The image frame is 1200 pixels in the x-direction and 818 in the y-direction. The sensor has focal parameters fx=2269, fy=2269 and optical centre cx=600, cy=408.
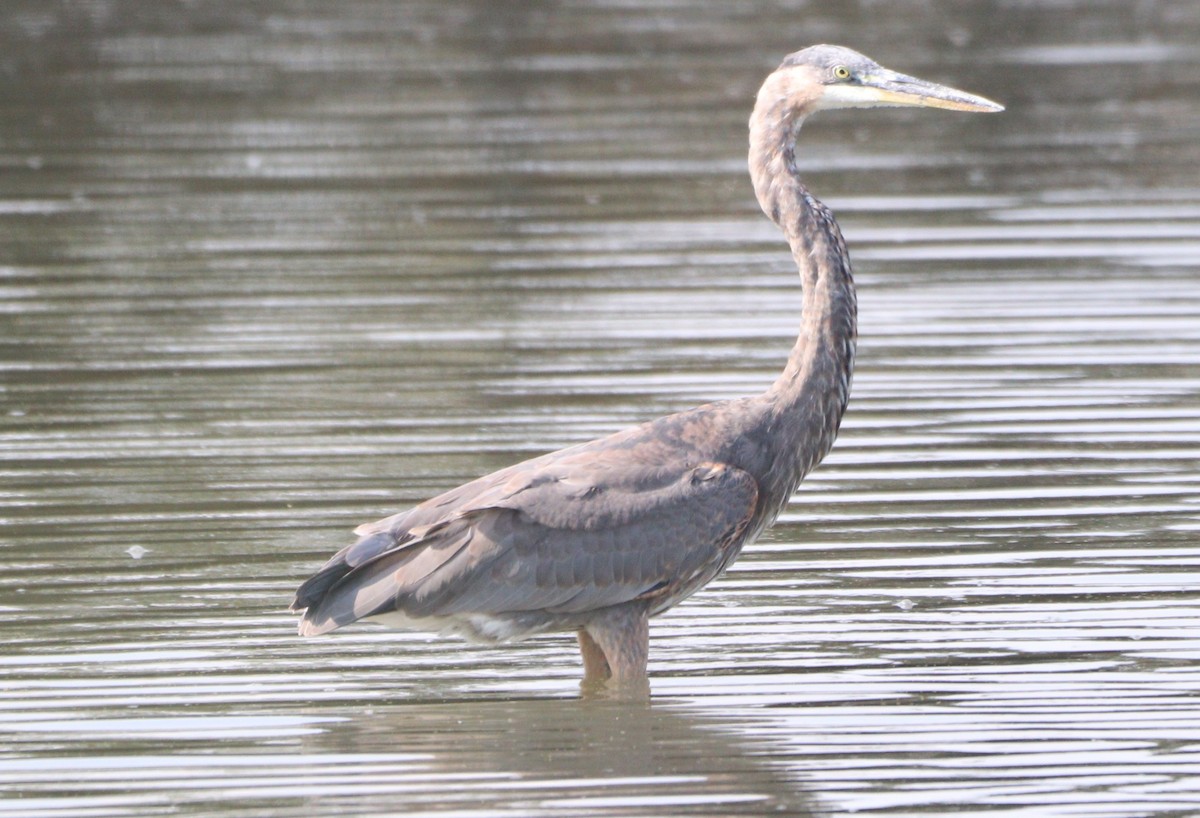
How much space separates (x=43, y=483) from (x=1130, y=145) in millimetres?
11754

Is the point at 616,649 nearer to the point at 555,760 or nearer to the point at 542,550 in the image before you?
the point at 542,550

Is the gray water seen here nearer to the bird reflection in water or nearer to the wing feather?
the bird reflection in water

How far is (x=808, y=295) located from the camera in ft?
30.8

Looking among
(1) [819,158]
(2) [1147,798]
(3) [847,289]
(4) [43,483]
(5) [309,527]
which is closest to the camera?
(2) [1147,798]

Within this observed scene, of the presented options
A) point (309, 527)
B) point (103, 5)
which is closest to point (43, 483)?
point (309, 527)

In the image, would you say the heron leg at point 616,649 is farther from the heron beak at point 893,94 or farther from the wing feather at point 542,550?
the heron beak at point 893,94

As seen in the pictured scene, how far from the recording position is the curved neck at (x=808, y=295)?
30.6ft

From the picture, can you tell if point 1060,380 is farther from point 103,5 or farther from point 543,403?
point 103,5

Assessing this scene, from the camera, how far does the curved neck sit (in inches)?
367

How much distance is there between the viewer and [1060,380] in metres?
12.8

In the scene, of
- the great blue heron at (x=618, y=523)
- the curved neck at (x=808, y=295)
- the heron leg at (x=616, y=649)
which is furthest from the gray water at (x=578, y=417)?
the curved neck at (x=808, y=295)

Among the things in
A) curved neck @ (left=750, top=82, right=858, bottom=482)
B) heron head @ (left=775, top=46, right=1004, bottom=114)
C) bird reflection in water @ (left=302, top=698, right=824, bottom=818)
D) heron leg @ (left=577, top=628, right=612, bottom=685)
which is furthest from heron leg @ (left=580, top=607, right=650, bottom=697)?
heron head @ (left=775, top=46, right=1004, bottom=114)

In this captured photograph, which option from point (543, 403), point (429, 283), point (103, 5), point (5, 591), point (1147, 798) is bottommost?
point (1147, 798)

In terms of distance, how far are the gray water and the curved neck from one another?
0.81 meters
